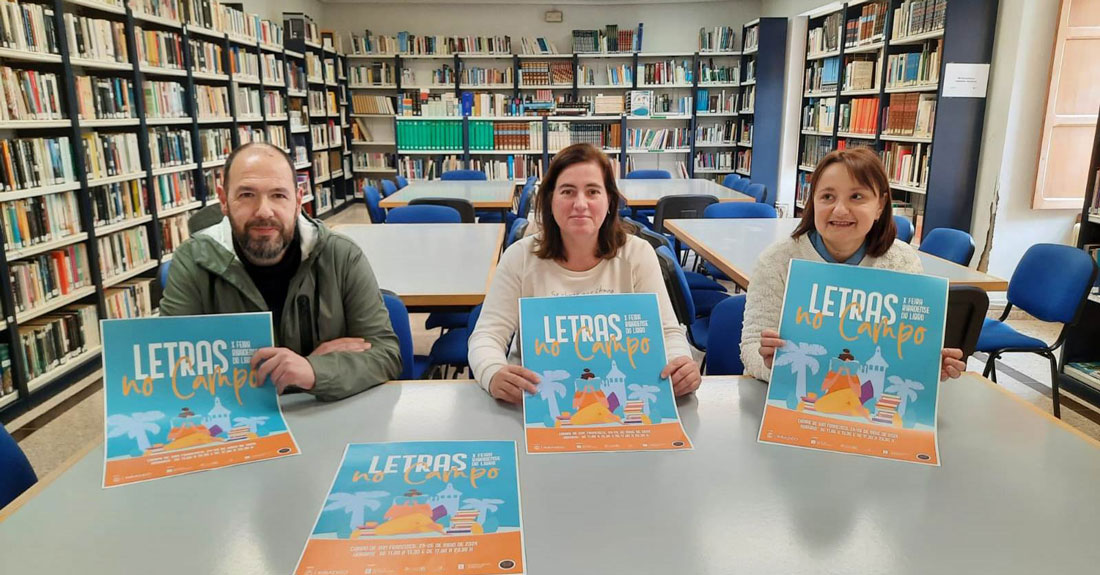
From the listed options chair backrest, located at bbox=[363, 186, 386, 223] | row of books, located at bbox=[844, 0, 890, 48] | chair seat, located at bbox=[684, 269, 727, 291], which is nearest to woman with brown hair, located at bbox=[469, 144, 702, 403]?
chair seat, located at bbox=[684, 269, 727, 291]

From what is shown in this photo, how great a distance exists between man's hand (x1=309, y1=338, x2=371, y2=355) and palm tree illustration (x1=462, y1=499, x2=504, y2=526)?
647 millimetres

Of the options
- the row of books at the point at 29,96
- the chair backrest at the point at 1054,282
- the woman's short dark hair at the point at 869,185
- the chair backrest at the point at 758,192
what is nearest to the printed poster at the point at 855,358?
the woman's short dark hair at the point at 869,185

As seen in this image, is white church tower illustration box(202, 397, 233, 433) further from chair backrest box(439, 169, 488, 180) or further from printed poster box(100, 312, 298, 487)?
chair backrest box(439, 169, 488, 180)

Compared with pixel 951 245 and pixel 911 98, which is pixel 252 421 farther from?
pixel 911 98

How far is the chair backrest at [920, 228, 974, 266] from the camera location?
313 centimetres

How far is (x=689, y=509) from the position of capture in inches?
38.3

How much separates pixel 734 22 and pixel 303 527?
951 cm

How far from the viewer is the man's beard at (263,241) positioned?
159cm

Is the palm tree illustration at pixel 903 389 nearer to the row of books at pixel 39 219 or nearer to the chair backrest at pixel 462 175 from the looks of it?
the row of books at pixel 39 219

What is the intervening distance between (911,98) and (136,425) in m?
5.59

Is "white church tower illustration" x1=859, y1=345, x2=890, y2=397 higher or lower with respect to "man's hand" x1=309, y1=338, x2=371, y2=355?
higher

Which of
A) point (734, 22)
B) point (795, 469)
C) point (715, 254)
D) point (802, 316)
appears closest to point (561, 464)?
point (795, 469)

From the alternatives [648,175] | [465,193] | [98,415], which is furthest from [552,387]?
[648,175]

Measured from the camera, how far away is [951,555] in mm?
877
